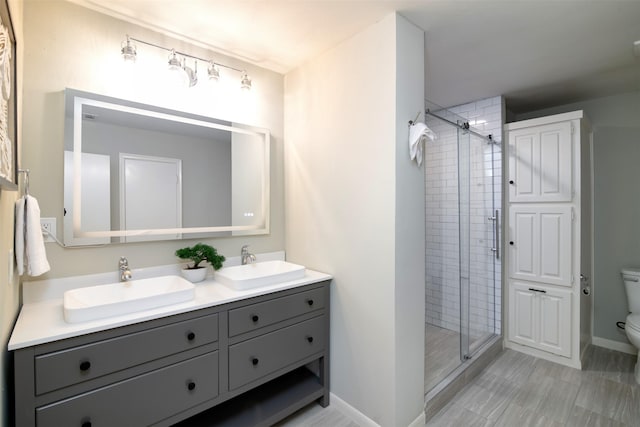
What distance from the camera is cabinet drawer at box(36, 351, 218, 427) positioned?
3.95 ft

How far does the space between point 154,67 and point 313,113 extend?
41.4 inches

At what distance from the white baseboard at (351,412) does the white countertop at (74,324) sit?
34.7 inches

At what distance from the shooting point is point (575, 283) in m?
2.62

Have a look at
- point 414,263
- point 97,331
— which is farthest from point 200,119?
point 414,263

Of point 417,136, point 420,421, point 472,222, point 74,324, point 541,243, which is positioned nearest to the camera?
point 74,324

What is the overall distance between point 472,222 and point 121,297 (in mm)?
2967

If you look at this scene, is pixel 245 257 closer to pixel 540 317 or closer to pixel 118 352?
pixel 118 352

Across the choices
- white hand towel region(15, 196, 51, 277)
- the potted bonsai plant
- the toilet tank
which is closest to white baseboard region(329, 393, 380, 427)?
the potted bonsai plant

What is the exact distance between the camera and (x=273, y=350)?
1813 millimetres

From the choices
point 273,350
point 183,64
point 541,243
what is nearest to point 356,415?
point 273,350

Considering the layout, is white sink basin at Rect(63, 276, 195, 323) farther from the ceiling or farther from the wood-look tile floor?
the ceiling

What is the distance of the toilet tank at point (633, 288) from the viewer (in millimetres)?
2680

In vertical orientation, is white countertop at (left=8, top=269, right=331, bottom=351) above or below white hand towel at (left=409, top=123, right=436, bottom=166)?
below

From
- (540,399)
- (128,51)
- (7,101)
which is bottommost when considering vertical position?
(540,399)
